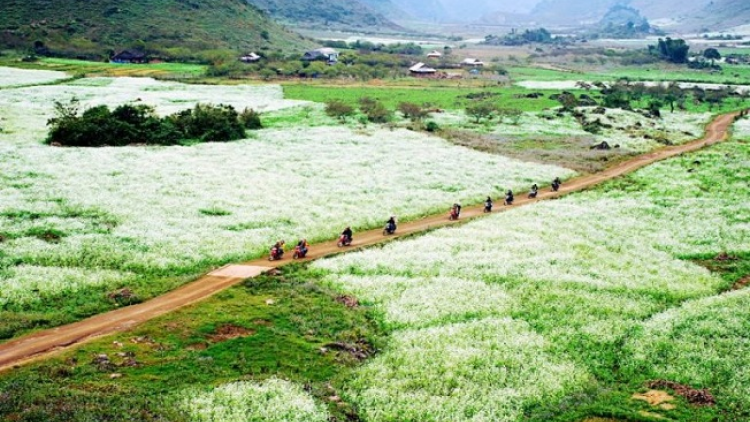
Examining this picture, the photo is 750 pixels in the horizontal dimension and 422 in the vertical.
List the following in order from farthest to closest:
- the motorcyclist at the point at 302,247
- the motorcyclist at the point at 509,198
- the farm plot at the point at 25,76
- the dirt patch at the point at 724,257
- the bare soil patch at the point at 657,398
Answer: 1. the farm plot at the point at 25,76
2. the motorcyclist at the point at 509,198
3. the dirt patch at the point at 724,257
4. the motorcyclist at the point at 302,247
5. the bare soil patch at the point at 657,398

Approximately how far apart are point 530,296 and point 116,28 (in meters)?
171

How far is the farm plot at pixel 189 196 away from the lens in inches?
1240

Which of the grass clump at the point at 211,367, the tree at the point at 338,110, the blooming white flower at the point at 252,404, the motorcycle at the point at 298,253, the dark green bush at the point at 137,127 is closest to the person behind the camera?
the grass clump at the point at 211,367

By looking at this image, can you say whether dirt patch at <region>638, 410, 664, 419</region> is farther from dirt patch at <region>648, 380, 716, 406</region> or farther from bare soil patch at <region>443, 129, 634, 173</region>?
bare soil patch at <region>443, 129, 634, 173</region>

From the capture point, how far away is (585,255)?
37.6 metres

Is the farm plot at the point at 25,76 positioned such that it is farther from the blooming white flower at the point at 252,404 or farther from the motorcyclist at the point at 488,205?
the blooming white flower at the point at 252,404

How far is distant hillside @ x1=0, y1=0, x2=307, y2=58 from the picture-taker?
15300 cm

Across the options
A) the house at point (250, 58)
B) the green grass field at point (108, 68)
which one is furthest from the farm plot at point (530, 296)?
the house at point (250, 58)

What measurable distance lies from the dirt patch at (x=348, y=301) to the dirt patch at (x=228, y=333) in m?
5.51

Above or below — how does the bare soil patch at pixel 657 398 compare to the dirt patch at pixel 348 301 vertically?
below

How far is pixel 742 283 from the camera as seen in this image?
34469 millimetres

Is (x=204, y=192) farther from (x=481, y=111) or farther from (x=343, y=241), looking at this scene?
(x=481, y=111)

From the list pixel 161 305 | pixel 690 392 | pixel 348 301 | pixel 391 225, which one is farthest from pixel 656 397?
pixel 391 225

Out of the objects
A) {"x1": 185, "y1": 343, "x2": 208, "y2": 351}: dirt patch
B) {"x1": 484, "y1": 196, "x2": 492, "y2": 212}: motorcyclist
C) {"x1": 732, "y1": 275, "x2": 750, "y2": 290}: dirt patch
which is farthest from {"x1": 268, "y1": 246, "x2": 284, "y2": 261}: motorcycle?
{"x1": 732, "y1": 275, "x2": 750, "y2": 290}: dirt patch
